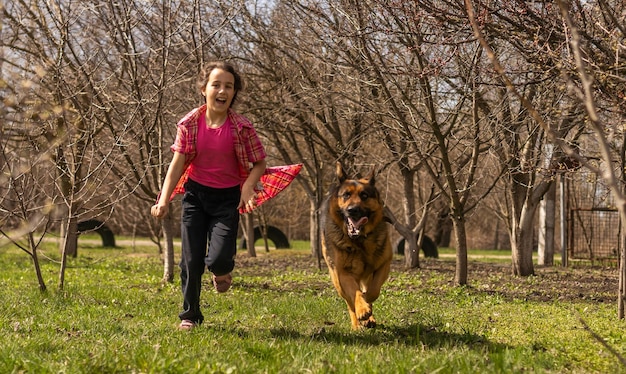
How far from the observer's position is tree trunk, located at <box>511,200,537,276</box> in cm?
1249

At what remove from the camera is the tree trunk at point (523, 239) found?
1249 centimetres

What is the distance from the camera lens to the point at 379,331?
5.50m

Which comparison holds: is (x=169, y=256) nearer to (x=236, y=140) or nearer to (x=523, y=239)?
(x=236, y=140)

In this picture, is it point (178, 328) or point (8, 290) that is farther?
point (8, 290)

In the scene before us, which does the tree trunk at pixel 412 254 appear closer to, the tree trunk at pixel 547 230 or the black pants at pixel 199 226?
the tree trunk at pixel 547 230

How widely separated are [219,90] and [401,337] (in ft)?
7.76

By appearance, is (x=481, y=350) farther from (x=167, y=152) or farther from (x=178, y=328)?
(x=167, y=152)

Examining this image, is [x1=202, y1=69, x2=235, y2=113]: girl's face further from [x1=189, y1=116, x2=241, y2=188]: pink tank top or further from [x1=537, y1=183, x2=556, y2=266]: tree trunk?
[x1=537, y1=183, x2=556, y2=266]: tree trunk

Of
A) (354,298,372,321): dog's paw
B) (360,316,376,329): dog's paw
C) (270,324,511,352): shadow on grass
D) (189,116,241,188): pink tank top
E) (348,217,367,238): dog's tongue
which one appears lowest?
(270,324,511,352): shadow on grass

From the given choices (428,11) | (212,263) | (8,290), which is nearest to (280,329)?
(212,263)

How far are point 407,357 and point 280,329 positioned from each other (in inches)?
64.1

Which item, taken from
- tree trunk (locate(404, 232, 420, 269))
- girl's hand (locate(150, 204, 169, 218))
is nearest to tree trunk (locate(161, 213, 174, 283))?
girl's hand (locate(150, 204, 169, 218))

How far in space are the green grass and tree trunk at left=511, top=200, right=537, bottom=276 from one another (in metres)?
3.14

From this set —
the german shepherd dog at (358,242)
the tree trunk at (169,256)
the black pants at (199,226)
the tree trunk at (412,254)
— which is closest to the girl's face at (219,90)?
the black pants at (199,226)
